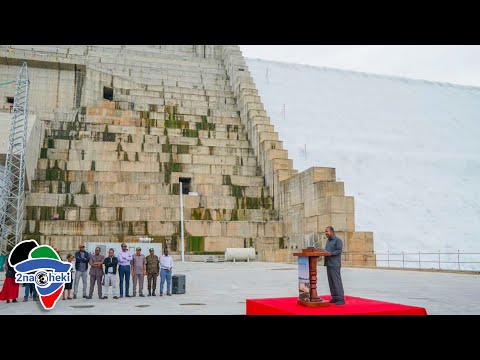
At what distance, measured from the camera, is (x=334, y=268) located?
845 cm

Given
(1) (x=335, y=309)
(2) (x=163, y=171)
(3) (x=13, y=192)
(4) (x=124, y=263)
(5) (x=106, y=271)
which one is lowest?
(1) (x=335, y=309)

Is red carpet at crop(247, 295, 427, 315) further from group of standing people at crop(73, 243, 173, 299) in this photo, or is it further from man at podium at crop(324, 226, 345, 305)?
group of standing people at crop(73, 243, 173, 299)

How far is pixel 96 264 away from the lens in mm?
11852

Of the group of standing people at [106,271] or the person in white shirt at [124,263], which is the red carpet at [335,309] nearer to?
the group of standing people at [106,271]

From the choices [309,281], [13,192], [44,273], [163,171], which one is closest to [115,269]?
[44,273]

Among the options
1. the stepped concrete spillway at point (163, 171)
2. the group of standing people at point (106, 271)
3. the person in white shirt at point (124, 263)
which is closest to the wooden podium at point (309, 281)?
the group of standing people at point (106, 271)

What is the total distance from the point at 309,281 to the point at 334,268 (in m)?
0.72

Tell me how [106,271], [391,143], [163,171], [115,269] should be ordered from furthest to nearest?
[391,143]
[163,171]
[115,269]
[106,271]

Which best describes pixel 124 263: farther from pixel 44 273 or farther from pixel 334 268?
pixel 334 268

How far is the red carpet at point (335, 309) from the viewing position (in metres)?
6.99

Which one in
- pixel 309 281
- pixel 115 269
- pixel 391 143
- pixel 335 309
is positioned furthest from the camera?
pixel 391 143

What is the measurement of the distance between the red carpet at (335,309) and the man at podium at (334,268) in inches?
7.2
